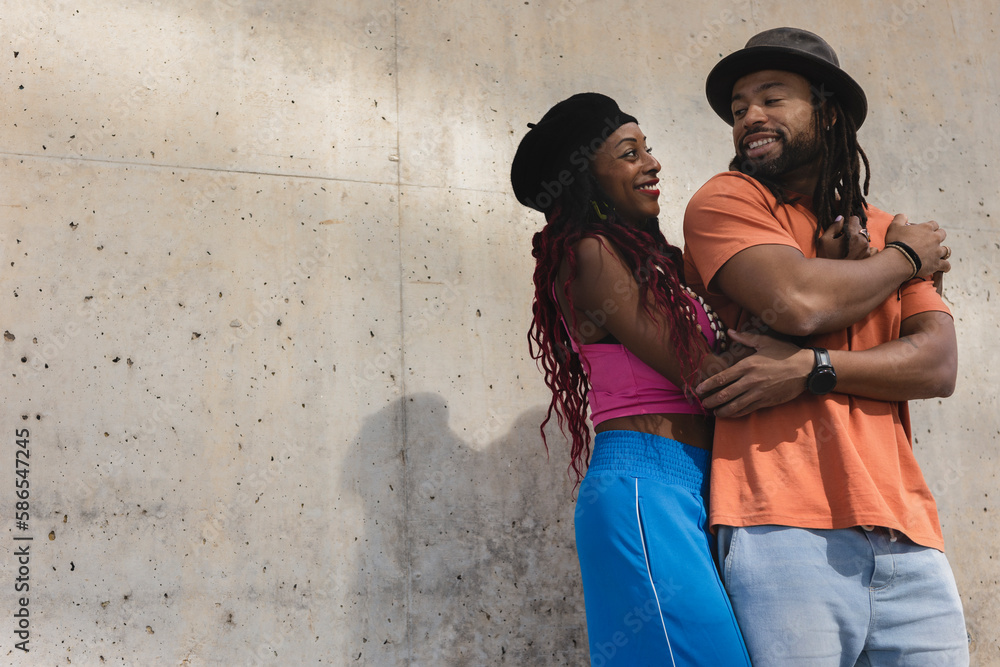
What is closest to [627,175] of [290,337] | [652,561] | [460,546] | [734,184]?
[734,184]

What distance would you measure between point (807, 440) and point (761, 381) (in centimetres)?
15

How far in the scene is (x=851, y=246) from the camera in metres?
1.68

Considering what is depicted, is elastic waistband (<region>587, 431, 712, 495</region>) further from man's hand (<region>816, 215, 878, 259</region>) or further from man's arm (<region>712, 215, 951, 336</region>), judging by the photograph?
man's hand (<region>816, 215, 878, 259</region>)

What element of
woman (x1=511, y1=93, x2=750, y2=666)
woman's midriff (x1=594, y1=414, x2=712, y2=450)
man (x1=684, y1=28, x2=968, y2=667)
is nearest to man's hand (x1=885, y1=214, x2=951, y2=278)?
man (x1=684, y1=28, x2=968, y2=667)

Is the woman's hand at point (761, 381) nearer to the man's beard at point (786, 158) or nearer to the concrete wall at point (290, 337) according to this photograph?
the man's beard at point (786, 158)

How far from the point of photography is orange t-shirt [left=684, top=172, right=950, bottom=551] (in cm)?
150

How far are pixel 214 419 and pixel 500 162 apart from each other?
129 centimetres

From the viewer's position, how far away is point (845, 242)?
1694mm

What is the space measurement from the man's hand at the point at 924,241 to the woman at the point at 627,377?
44 cm

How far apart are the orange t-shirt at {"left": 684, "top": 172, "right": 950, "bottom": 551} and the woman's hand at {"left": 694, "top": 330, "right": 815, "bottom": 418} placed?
0.05m

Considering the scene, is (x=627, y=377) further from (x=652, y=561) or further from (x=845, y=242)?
(x=845, y=242)

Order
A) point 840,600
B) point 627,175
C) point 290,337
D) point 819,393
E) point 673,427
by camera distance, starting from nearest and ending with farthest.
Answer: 1. point 840,600
2. point 819,393
3. point 673,427
4. point 627,175
5. point 290,337

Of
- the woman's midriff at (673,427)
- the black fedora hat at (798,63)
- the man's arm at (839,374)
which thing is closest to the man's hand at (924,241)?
the man's arm at (839,374)

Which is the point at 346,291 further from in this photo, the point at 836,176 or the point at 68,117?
the point at 836,176
